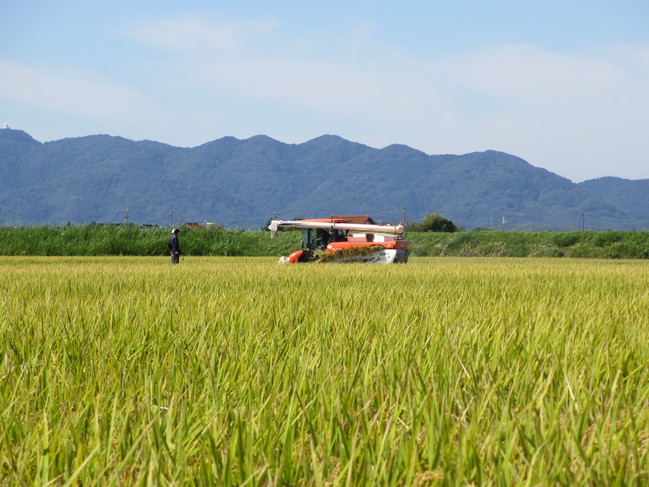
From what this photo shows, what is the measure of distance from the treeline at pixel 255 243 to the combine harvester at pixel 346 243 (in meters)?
15.7

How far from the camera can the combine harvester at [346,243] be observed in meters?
19.7

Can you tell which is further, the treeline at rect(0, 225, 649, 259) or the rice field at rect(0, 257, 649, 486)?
the treeline at rect(0, 225, 649, 259)

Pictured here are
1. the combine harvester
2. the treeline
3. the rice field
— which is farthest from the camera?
the treeline

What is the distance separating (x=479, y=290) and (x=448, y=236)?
3650cm

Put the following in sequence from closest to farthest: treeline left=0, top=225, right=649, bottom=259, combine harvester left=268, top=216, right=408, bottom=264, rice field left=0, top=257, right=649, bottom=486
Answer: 1. rice field left=0, top=257, right=649, bottom=486
2. combine harvester left=268, top=216, right=408, bottom=264
3. treeline left=0, top=225, right=649, bottom=259

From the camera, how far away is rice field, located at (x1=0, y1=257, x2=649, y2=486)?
57.5 inches

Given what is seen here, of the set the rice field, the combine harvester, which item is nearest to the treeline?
the combine harvester

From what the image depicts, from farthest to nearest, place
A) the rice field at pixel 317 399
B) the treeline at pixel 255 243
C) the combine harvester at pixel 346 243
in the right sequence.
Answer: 1. the treeline at pixel 255 243
2. the combine harvester at pixel 346 243
3. the rice field at pixel 317 399

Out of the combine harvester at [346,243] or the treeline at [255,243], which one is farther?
the treeline at [255,243]

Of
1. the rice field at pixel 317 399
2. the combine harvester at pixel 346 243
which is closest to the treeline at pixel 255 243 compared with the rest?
the combine harvester at pixel 346 243

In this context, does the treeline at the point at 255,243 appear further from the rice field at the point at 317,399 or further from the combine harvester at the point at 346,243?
the rice field at the point at 317,399

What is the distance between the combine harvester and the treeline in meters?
15.7

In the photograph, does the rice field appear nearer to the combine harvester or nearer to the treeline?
the combine harvester

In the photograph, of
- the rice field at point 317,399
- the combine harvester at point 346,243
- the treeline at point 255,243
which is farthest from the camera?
the treeline at point 255,243
